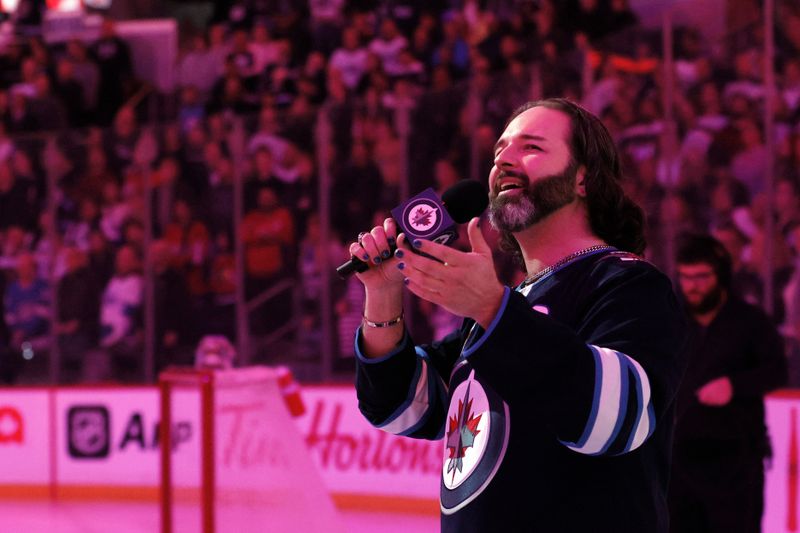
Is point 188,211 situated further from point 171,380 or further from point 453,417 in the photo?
point 453,417

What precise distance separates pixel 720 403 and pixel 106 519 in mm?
4722

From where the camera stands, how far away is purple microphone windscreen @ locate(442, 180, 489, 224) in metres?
2.10

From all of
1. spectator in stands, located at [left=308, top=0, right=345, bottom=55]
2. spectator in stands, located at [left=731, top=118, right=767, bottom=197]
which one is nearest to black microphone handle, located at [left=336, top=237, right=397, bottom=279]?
spectator in stands, located at [left=731, top=118, right=767, bottom=197]

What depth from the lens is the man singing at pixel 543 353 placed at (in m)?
1.62

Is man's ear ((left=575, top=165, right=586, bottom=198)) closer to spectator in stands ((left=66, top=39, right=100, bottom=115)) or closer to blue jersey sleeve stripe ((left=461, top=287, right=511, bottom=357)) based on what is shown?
blue jersey sleeve stripe ((left=461, top=287, right=511, bottom=357))

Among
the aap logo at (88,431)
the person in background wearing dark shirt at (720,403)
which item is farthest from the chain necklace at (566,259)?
the aap logo at (88,431)

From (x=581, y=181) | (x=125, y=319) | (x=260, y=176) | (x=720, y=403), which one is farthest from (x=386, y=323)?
(x=125, y=319)

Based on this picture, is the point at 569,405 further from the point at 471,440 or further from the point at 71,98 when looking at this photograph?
the point at 71,98

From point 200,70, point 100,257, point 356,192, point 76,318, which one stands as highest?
point 200,70

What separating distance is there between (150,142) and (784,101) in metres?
4.77

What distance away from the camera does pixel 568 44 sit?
31.0 ft

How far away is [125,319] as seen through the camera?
347 inches

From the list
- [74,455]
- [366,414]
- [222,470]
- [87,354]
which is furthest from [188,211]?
[366,414]

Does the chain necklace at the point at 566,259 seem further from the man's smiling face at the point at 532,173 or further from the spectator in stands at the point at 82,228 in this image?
the spectator in stands at the point at 82,228
